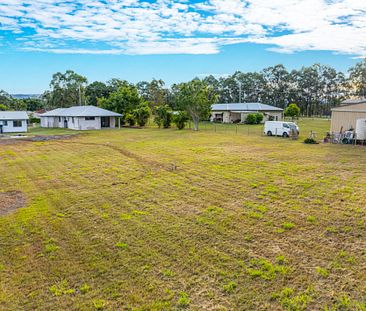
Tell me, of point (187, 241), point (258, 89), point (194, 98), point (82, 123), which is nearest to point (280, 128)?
point (194, 98)

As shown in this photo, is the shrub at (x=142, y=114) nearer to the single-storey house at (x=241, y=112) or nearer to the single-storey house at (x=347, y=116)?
the single-storey house at (x=241, y=112)

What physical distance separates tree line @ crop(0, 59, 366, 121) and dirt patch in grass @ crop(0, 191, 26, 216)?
52673 mm

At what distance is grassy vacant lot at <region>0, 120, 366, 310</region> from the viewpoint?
4.25 m

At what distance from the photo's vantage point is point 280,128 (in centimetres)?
2530

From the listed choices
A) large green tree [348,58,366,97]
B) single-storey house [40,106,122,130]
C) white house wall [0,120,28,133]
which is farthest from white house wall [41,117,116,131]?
large green tree [348,58,366,97]

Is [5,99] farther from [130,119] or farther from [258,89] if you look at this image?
[258,89]

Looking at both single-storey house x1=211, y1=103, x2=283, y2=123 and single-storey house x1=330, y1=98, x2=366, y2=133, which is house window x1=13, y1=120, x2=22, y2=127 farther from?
single-storey house x1=330, y1=98, x2=366, y2=133

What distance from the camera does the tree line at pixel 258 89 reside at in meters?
62.6

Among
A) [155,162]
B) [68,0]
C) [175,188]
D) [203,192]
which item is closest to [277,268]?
[203,192]

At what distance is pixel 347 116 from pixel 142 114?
82.8ft

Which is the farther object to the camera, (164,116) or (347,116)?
(164,116)

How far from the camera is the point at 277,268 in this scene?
4871 mm

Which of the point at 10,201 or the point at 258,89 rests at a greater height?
the point at 258,89

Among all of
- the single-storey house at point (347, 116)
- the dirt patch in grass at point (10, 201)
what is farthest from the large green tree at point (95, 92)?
the dirt patch in grass at point (10, 201)
